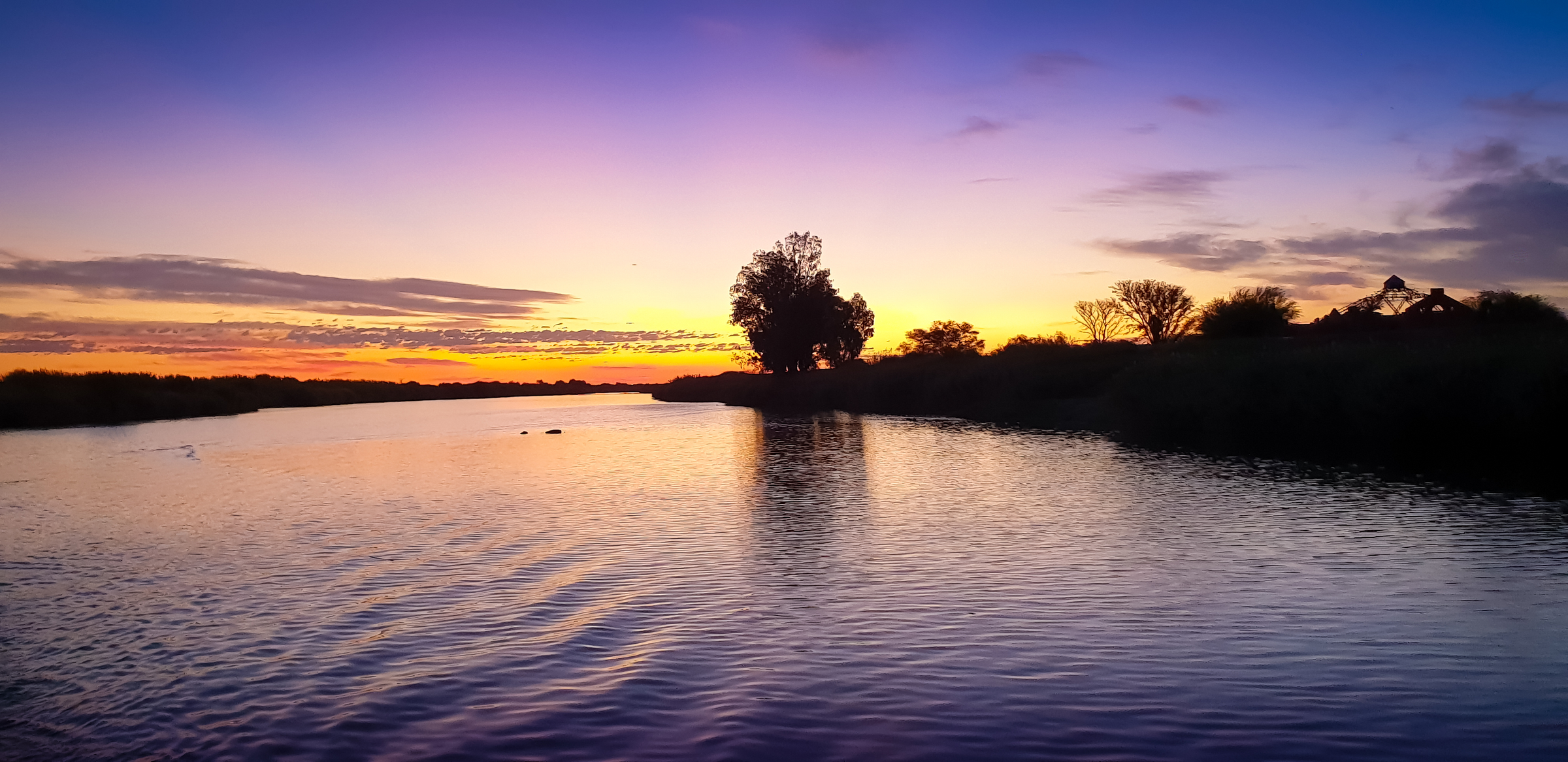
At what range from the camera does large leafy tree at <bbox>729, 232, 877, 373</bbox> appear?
306 ft

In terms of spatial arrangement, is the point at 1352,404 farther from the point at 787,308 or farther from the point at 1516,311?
the point at 787,308

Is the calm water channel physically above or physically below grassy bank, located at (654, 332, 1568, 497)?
below

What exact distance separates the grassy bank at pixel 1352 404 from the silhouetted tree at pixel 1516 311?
5.88 m

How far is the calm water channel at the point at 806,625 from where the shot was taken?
7.50 metres

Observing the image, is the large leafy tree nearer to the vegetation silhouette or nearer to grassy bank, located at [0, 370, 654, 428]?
the vegetation silhouette

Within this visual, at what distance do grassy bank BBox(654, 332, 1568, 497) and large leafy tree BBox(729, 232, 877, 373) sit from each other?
3835 cm

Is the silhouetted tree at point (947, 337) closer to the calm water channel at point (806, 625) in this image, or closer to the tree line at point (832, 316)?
the tree line at point (832, 316)

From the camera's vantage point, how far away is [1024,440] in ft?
125

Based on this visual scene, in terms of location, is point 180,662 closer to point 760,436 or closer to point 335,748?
point 335,748

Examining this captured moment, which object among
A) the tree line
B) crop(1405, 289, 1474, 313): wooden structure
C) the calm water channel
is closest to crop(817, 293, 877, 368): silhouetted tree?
the tree line

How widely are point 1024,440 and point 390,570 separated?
92.2ft

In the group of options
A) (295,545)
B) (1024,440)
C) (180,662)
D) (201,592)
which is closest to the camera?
(180,662)

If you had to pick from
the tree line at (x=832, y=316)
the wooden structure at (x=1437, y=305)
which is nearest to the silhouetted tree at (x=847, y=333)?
the tree line at (x=832, y=316)

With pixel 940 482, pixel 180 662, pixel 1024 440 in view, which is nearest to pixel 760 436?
pixel 1024 440
